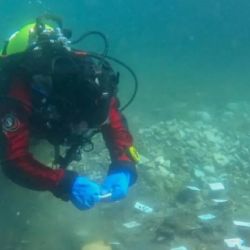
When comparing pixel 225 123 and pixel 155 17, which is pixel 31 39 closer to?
pixel 225 123

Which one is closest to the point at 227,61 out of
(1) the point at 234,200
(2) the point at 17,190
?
(1) the point at 234,200

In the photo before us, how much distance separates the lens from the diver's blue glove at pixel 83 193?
375cm

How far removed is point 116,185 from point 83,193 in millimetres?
460

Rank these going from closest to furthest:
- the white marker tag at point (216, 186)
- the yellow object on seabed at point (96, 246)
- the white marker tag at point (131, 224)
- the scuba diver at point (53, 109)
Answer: the scuba diver at point (53, 109) → the yellow object on seabed at point (96, 246) → the white marker tag at point (131, 224) → the white marker tag at point (216, 186)

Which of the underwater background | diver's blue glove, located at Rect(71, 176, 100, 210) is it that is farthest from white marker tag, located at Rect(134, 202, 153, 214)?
diver's blue glove, located at Rect(71, 176, 100, 210)

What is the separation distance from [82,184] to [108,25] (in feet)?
122

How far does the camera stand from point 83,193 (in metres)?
3.75

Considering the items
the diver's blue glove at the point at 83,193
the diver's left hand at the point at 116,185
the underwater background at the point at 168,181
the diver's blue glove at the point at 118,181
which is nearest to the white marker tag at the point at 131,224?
the underwater background at the point at 168,181

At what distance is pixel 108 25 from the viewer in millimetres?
39625

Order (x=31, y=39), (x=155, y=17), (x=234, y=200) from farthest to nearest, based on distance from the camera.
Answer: (x=155, y=17)
(x=234, y=200)
(x=31, y=39)

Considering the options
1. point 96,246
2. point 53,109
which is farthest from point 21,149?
point 96,246

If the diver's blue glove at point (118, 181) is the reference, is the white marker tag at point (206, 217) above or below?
above

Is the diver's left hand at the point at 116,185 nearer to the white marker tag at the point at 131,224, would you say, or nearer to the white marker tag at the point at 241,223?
the white marker tag at the point at 131,224

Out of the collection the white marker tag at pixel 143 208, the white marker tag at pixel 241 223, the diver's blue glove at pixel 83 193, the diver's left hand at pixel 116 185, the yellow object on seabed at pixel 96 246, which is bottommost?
the yellow object on seabed at pixel 96 246
